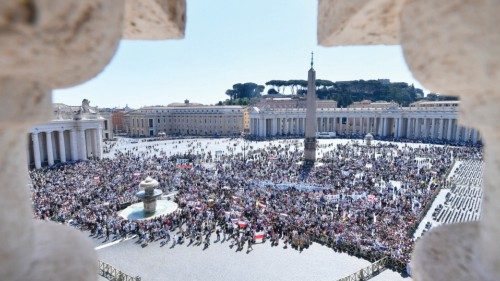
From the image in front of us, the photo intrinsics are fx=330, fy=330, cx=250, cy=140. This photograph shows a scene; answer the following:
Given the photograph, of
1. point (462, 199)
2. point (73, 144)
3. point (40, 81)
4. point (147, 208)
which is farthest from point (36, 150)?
point (40, 81)

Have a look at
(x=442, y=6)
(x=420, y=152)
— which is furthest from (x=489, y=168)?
(x=420, y=152)

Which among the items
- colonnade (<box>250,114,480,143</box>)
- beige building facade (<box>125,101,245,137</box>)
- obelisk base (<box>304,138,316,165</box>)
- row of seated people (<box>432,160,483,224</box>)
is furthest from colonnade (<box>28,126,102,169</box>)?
row of seated people (<box>432,160,483,224</box>)

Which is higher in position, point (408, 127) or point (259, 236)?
point (408, 127)

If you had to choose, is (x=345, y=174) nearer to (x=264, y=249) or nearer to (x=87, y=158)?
(x=264, y=249)

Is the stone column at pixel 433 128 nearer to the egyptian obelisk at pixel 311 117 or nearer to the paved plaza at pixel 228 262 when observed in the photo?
the egyptian obelisk at pixel 311 117

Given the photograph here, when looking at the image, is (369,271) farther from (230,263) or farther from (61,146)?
(61,146)

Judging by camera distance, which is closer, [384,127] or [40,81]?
[40,81]

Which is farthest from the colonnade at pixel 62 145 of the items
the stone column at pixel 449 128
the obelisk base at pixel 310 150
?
the stone column at pixel 449 128
